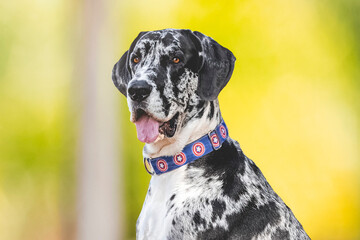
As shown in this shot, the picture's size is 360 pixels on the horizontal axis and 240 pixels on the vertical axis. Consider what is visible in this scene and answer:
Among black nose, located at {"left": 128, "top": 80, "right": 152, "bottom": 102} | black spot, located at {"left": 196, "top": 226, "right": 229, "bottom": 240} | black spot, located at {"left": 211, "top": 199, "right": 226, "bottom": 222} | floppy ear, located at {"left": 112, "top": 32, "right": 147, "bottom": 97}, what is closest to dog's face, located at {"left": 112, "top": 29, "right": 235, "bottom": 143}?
black nose, located at {"left": 128, "top": 80, "right": 152, "bottom": 102}

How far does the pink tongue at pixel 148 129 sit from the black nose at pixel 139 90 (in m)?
0.15

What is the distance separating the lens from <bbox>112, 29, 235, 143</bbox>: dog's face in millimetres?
3025

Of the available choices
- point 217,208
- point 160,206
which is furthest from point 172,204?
point 217,208

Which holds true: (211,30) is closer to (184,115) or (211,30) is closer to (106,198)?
(106,198)

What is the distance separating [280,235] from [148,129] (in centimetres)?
104

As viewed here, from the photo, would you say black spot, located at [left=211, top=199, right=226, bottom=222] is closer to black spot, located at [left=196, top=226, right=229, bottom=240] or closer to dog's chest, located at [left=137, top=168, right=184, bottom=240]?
black spot, located at [left=196, top=226, right=229, bottom=240]

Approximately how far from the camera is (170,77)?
3.12m

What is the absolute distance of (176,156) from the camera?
10.3 feet

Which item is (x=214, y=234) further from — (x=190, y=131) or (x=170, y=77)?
(x=170, y=77)

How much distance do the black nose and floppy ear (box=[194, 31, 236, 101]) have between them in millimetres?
367

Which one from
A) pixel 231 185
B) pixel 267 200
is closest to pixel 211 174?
pixel 231 185

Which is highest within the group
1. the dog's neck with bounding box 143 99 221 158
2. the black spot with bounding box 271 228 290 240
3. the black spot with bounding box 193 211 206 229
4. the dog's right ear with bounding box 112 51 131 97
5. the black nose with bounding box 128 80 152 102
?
the dog's right ear with bounding box 112 51 131 97

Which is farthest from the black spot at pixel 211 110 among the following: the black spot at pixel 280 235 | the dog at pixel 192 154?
the black spot at pixel 280 235

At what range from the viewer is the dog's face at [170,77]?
3025 millimetres
